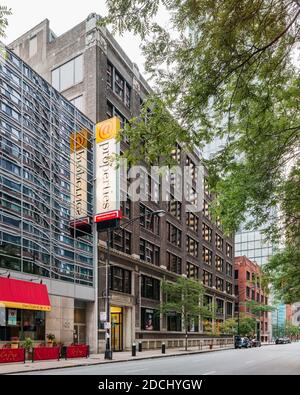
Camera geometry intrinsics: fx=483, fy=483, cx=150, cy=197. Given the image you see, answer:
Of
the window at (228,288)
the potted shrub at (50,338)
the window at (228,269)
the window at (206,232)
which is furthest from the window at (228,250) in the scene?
the potted shrub at (50,338)

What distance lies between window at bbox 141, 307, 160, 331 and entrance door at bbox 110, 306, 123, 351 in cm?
377

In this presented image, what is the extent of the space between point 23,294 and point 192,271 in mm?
39825

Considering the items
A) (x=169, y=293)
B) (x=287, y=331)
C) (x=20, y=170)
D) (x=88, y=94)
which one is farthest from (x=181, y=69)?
(x=287, y=331)

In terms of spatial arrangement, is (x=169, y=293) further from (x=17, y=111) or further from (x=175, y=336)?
(x=17, y=111)

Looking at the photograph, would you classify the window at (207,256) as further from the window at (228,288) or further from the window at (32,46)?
the window at (32,46)

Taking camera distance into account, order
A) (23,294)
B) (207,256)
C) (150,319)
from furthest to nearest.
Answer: (207,256)
(150,319)
(23,294)

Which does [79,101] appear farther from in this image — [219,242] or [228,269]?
[228,269]

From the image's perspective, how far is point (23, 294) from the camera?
28797 millimetres

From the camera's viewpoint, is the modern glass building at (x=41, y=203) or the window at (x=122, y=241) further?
the window at (x=122, y=241)

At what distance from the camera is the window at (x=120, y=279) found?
42.0 m

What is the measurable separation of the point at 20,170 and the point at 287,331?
416ft

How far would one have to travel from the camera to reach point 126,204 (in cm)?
4566

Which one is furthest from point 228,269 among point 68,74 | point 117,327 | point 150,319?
→ point 68,74

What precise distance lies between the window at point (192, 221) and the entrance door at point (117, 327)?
2347 cm
